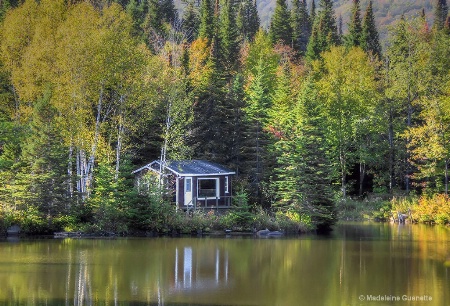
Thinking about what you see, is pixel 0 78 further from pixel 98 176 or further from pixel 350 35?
pixel 350 35

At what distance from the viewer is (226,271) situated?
24125 millimetres

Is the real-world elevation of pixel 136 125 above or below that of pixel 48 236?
above

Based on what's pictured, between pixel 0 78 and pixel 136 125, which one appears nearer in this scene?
pixel 136 125

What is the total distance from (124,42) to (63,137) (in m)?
6.76

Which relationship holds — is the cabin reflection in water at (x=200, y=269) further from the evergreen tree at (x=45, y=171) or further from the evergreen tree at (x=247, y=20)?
the evergreen tree at (x=247, y=20)

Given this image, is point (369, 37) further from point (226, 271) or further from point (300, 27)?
point (226, 271)

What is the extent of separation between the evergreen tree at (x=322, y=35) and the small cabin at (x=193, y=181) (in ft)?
99.0

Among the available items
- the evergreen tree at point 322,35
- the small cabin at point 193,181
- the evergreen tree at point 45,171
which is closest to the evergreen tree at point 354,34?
the evergreen tree at point 322,35

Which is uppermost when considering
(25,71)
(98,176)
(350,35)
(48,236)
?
(350,35)

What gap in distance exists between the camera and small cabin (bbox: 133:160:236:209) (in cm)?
4047

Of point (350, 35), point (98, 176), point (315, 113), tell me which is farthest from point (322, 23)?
point (98, 176)

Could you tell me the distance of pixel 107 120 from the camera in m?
42.8

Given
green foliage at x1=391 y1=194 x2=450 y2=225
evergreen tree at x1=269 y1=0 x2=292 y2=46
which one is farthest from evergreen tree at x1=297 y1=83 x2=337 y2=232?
evergreen tree at x1=269 y1=0 x2=292 y2=46

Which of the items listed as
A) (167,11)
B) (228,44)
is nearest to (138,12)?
(167,11)
